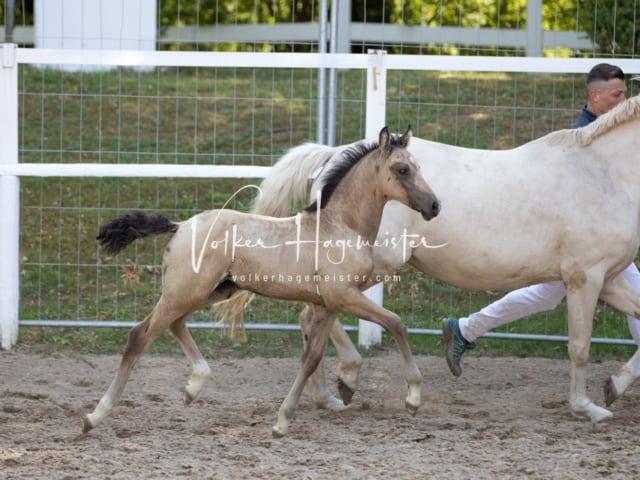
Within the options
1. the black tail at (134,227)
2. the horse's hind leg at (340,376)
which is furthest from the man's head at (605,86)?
the black tail at (134,227)

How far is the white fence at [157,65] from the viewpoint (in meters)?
6.95

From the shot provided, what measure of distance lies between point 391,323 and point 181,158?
5966 millimetres

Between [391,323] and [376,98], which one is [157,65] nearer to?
[376,98]

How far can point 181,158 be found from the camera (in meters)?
10.6

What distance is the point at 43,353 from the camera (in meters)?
7.15

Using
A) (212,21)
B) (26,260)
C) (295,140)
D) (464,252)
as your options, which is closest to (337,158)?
(464,252)

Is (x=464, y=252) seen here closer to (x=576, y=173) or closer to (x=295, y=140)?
(x=576, y=173)

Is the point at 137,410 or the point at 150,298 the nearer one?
the point at 137,410

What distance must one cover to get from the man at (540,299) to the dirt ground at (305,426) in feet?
0.96

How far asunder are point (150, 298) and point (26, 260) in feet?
3.89

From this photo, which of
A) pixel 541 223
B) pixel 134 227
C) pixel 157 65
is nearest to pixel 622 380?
pixel 541 223

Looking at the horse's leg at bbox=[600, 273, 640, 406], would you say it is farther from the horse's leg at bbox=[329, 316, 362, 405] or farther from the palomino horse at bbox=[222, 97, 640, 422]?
the horse's leg at bbox=[329, 316, 362, 405]

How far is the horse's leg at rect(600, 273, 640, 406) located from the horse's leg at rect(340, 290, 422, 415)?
4.45ft

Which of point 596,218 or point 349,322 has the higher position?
point 596,218
